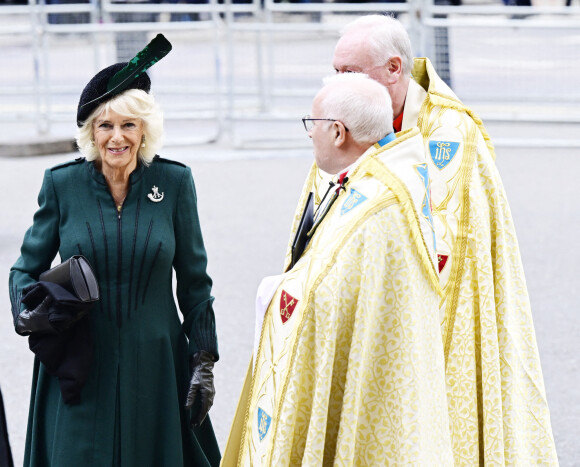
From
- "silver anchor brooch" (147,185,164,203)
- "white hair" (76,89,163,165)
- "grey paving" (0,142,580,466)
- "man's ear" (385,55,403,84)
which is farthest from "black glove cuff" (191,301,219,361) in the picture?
"grey paving" (0,142,580,466)

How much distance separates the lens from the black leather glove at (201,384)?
11.2 ft

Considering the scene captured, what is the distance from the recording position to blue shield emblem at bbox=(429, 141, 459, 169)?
3.42 meters

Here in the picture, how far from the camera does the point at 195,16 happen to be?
42.1 feet

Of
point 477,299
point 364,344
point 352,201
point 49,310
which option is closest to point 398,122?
point 477,299

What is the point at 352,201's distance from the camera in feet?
9.25

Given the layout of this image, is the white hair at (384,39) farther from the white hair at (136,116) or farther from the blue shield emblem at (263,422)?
the blue shield emblem at (263,422)

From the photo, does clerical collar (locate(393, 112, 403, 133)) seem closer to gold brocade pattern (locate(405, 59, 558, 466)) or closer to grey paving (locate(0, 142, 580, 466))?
gold brocade pattern (locate(405, 59, 558, 466))

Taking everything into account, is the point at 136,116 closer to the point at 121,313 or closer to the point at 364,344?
the point at 121,313

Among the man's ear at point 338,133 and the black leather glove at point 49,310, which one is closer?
the man's ear at point 338,133

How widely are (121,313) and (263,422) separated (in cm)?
64

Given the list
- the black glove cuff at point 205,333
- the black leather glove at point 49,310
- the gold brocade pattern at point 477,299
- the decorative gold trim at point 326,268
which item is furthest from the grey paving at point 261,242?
the decorative gold trim at point 326,268

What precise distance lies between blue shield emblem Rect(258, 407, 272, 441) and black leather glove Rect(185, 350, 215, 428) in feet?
1.47

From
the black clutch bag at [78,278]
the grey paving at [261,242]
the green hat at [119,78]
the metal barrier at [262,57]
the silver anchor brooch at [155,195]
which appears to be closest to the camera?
the black clutch bag at [78,278]

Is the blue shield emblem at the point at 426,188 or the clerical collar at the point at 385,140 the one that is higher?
the clerical collar at the point at 385,140
